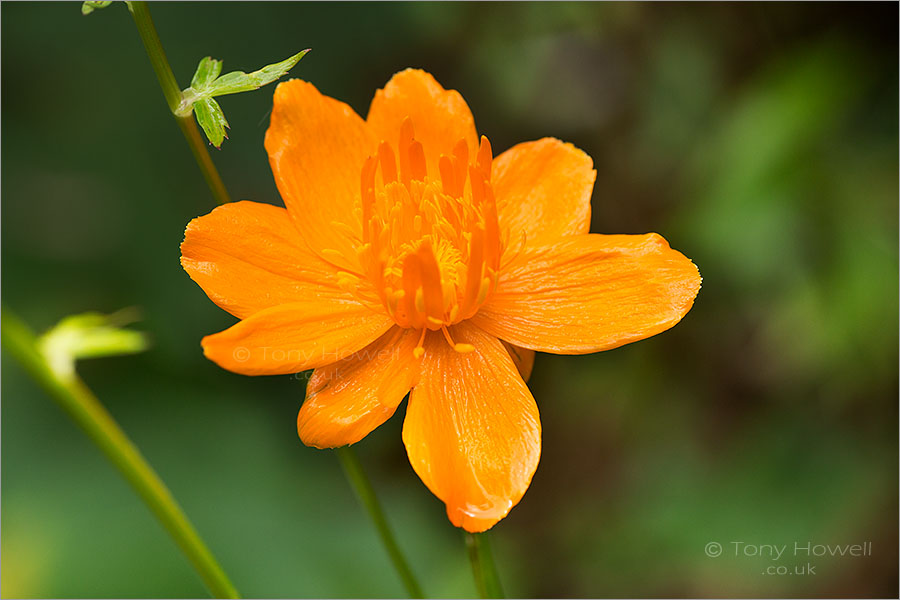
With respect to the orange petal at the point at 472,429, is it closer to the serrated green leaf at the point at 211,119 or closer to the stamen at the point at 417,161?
the stamen at the point at 417,161

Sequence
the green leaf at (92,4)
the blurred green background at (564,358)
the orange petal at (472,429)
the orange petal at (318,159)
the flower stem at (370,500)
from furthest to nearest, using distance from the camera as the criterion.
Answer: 1. the blurred green background at (564,358)
2. the orange petal at (318,159)
3. the flower stem at (370,500)
4. the orange petal at (472,429)
5. the green leaf at (92,4)

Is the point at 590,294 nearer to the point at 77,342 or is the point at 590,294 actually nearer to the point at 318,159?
the point at 318,159

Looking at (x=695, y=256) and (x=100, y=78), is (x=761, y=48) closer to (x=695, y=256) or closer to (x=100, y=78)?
(x=695, y=256)

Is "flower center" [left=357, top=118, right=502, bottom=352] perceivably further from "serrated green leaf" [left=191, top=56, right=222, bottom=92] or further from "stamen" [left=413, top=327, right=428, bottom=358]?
"serrated green leaf" [left=191, top=56, right=222, bottom=92]

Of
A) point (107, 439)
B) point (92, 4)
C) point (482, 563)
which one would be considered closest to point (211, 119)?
point (92, 4)

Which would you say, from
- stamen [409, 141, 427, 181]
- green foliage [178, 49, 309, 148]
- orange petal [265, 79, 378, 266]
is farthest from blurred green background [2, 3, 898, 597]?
green foliage [178, 49, 309, 148]

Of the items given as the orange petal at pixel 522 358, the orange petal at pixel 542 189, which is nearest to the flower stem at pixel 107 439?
the orange petal at pixel 522 358
